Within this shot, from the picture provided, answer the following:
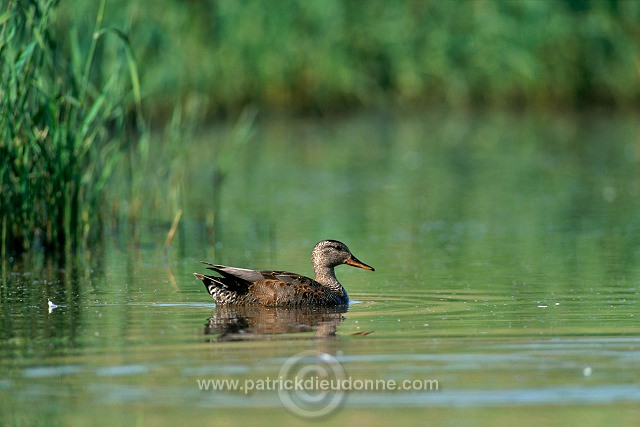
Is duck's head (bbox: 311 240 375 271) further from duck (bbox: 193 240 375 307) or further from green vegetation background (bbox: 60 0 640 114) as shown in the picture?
green vegetation background (bbox: 60 0 640 114)

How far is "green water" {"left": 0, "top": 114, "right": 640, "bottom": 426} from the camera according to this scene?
557cm

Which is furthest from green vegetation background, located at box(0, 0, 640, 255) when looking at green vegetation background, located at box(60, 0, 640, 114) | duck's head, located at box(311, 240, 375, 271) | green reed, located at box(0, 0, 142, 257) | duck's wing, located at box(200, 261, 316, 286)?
duck's wing, located at box(200, 261, 316, 286)

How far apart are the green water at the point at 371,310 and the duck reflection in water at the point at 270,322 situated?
3 cm

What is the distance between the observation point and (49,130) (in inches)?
385

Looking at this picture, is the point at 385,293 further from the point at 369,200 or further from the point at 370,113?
the point at 370,113

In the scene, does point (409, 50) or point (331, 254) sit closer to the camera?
point (331, 254)

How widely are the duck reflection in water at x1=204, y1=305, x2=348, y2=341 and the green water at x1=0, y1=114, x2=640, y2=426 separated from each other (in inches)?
1.0

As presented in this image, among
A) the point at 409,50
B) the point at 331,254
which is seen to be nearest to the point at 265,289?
the point at 331,254

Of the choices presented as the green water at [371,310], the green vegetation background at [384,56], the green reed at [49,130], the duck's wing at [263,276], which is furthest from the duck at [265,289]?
the green vegetation background at [384,56]

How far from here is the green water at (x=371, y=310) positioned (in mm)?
5570

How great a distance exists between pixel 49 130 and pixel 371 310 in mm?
3020

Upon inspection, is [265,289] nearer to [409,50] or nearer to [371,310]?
[371,310]

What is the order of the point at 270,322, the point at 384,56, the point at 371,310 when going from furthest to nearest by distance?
the point at 384,56, the point at 371,310, the point at 270,322

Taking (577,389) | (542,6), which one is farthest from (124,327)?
(542,6)
